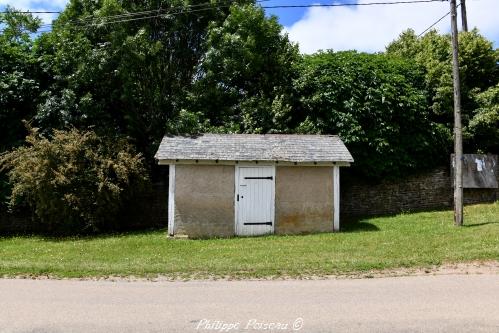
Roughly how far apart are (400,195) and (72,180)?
44.9 ft

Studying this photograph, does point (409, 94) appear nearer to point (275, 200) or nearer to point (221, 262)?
point (275, 200)

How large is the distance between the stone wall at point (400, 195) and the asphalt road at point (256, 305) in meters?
11.4

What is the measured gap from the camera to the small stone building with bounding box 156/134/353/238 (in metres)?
15.9

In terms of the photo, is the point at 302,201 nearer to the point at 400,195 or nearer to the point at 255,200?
the point at 255,200

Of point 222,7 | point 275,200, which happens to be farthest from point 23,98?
point 275,200

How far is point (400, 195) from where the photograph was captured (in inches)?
822

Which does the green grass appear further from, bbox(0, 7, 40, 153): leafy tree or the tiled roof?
bbox(0, 7, 40, 153): leafy tree

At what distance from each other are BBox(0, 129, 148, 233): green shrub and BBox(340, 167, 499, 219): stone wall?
8.91 meters

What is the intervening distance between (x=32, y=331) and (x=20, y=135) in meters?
15.5

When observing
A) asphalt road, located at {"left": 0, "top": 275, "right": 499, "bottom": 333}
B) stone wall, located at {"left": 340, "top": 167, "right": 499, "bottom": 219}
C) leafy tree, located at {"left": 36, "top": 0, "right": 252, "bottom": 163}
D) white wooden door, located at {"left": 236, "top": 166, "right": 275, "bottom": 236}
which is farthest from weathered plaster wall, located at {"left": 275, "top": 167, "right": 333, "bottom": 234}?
asphalt road, located at {"left": 0, "top": 275, "right": 499, "bottom": 333}

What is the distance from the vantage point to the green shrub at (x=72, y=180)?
16594 millimetres

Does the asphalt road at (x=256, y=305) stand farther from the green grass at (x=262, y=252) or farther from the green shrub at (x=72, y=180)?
the green shrub at (x=72, y=180)

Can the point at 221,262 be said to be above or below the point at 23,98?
below

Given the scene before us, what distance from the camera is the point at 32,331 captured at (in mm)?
6102
